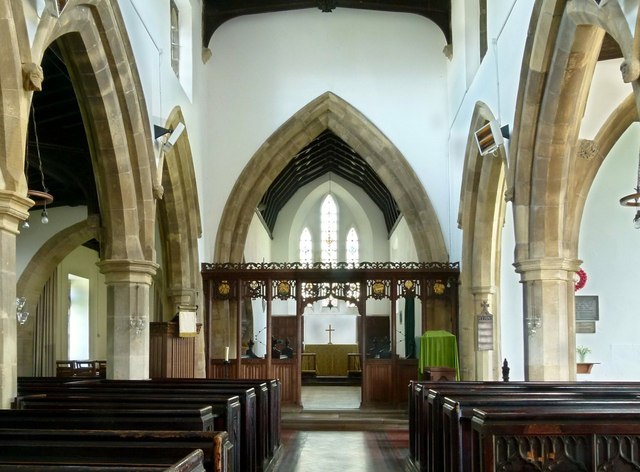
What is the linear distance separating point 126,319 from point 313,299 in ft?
15.3

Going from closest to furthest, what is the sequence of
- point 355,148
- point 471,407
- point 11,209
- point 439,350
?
1. point 471,407
2. point 11,209
3. point 439,350
4. point 355,148

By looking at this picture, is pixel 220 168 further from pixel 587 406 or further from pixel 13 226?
pixel 587 406

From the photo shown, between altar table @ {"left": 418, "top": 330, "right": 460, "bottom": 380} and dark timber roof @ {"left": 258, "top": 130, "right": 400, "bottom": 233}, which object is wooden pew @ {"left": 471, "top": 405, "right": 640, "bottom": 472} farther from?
dark timber roof @ {"left": 258, "top": 130, "right": 400, "bottom": 233}

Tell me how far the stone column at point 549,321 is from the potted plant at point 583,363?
241 cm

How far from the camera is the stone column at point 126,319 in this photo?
9344 mm

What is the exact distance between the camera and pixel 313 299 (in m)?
13.6

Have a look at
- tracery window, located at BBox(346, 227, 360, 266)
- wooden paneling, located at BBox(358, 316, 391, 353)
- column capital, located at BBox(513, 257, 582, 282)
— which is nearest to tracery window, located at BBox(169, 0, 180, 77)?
column capital, located at BBox(513, 257, 582, 282)

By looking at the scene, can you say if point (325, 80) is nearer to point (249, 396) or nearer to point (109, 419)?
point (249, 396)

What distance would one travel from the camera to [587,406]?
186 inches

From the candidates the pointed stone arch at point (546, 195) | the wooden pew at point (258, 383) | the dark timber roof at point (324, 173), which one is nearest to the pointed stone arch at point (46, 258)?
the dark timber roof at point (324, 173)

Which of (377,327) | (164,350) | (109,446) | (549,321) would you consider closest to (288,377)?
(164,350)

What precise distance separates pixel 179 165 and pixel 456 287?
4578 millimetres

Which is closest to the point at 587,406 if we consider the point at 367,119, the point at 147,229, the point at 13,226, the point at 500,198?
the point at 13,226

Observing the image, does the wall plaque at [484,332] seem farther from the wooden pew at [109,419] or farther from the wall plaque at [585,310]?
the wooden pew at [109,419]
